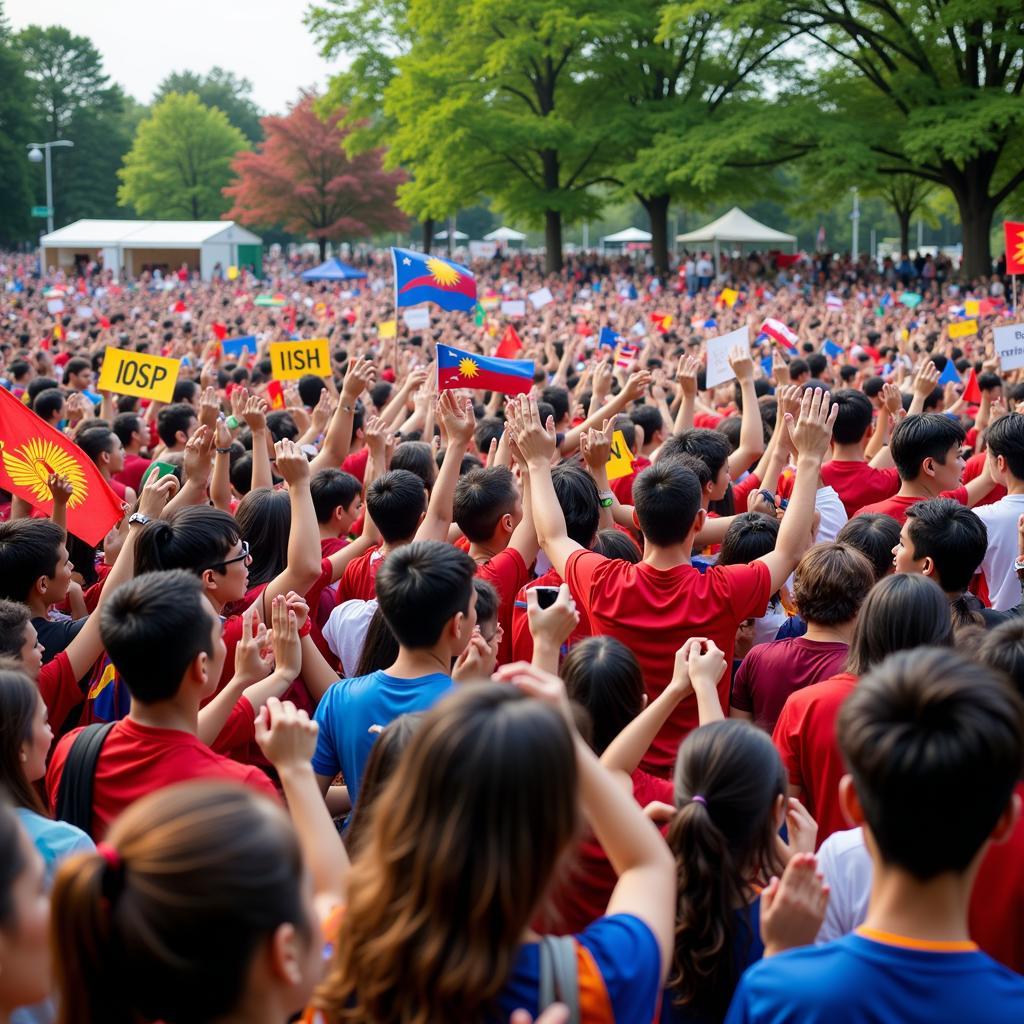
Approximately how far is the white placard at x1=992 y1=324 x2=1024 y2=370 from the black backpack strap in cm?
855

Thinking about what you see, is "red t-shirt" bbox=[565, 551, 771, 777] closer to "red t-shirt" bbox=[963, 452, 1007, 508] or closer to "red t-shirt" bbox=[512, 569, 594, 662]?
"red t-shirt" bbox=[512, 569, 594, 662]

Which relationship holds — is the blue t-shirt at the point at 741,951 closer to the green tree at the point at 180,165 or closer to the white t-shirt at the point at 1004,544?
the white t-shirt at the point at 1004,544

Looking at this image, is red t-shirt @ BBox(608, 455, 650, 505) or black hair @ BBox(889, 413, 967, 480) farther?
red t-shirt @ BBox(608, 455, 650, 505)

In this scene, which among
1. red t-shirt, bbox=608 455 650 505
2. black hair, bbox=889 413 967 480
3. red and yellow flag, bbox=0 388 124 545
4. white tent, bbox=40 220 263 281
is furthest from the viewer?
white tent, bbox=40 220 263 281

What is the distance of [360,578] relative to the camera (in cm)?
563

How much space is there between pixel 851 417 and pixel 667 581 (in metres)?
2.90

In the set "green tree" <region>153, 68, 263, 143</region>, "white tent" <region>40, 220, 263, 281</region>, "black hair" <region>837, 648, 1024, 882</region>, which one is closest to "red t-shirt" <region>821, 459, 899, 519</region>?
"black hair" <region>837, 648, 1024, 882</region>

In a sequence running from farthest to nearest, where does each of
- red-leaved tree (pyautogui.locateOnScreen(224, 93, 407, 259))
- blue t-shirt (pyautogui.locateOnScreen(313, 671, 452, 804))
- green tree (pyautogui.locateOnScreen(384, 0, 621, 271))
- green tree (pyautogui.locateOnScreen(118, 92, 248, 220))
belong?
1. green tree (pyautogui.locateOnScreen(118, 92, 248, 220))
2. red-leaved tree (pyautogui.locateOnScreen(224, 93, 407, 259))
3. green tree (pyautogui.locateOnScreen(384, 0, 621, 271))
4. blue t-shirt (pyautogui.locateOnScreen(313, 671, 452, 804))

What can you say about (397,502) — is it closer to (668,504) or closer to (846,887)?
(668,504)

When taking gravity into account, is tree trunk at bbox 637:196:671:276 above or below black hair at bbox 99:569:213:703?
above

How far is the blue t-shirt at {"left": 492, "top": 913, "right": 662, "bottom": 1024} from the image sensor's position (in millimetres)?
2182

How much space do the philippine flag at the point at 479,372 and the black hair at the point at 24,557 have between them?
345 centimetres

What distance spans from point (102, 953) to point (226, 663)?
290 centimetres

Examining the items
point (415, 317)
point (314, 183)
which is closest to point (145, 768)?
point (415, 317)
